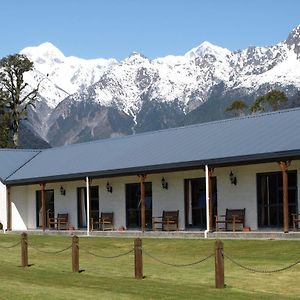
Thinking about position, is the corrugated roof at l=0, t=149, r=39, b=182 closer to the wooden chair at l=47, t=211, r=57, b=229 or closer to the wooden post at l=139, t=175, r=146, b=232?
the wooden chair at l=47, t=211, r=57, b=229

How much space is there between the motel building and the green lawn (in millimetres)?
3311

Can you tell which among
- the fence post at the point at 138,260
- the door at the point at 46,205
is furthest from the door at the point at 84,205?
the fence post at the point at 138,260

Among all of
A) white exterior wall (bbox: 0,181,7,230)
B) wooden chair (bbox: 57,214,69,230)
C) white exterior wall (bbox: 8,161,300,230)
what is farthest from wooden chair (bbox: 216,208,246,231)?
white exterior wall (bbox: 0,181,7,230)

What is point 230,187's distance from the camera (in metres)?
29.6

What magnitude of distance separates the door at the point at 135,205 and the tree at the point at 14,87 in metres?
30.0

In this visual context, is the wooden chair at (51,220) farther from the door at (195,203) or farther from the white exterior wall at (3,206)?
the door at (195,203)

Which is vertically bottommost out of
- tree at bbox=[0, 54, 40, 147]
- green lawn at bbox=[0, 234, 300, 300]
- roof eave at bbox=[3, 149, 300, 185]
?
green lawn at bbox=[0, 234, 300, 300]

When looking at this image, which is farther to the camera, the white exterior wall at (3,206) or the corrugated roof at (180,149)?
the white exterior wall at (3,206)

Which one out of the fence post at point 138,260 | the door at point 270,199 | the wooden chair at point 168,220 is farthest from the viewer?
the wooden chair at point 168,220

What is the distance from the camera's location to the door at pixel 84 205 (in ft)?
119

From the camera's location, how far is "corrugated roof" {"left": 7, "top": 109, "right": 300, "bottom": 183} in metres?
27.7

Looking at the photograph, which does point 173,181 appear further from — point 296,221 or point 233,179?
point 296,221

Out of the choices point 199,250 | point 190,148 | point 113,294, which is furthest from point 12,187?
point 113,294

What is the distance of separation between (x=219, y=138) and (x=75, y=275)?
1374cm
